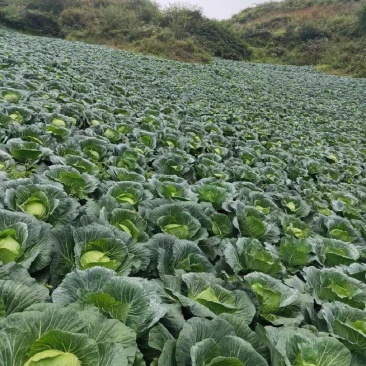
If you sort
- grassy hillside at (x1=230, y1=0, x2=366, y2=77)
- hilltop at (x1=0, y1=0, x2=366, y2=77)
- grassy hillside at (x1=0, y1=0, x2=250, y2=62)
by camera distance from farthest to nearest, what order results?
grassy hillside at (x1=230, y1=0, x2=366, y2=77), hilltop at (x1=0, y1=0, x2=366, y2=77), grassy hillside at (x1=0, y1=0, x2=250, y2=62)

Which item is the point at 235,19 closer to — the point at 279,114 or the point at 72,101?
the point at 279,114

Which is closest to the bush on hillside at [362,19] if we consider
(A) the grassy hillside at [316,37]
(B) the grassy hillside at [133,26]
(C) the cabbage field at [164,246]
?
(A) the grassy hillside at [316,37]

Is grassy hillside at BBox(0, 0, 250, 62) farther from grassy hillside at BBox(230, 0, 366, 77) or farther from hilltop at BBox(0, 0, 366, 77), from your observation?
grassy hillside at BBox(230, 0, 366, 77)

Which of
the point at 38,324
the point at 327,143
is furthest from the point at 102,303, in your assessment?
the point at 327,143

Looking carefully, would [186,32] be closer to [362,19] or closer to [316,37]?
[316,37]

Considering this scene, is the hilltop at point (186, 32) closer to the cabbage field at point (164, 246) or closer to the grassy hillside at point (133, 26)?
the grassy hillside at point (133, 26)

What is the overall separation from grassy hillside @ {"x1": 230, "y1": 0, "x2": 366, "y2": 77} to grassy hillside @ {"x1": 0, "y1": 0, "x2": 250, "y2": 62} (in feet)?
15.9

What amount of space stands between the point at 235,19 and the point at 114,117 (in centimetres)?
5353

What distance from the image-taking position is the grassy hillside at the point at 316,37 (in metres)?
29.9

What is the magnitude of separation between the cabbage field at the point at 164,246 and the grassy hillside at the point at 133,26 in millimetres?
19509

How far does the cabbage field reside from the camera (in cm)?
156

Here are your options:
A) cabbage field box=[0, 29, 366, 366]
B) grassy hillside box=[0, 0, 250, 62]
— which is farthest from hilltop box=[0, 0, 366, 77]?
cabbage field box=[0, 29, 366, 366]

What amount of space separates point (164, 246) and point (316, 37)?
4139 centimetres

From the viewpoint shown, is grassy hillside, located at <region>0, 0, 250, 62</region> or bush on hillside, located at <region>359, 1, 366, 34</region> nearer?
grassy hillside, located at <region>0, 0, 250, 62</region>
